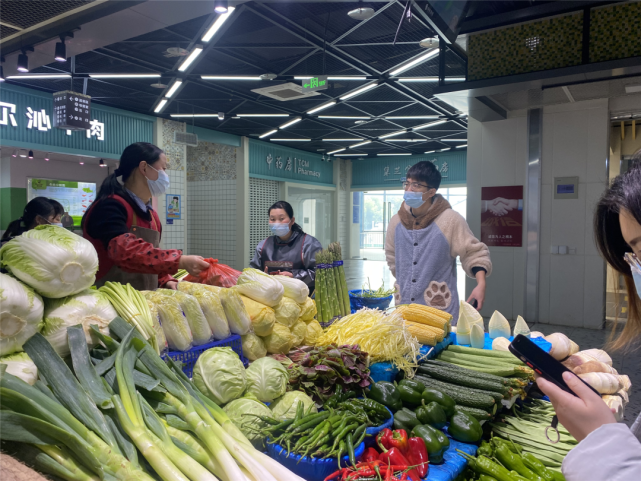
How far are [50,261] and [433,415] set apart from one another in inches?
57.5

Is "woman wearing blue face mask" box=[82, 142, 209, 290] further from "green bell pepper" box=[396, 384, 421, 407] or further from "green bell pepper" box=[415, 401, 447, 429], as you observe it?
"green bell pepper" box=[415, 401, 447, 429]

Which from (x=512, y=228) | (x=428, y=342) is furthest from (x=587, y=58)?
(x=428, y=342)

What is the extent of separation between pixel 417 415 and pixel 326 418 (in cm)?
42

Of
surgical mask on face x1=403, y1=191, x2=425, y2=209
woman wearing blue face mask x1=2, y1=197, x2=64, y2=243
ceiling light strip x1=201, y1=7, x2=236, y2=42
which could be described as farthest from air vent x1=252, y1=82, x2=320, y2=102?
surgical mask on face x1=403, y1=191, x2=425, y2=209

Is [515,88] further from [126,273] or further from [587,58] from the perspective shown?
[126,273]

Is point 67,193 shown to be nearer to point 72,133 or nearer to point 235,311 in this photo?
point 72,133

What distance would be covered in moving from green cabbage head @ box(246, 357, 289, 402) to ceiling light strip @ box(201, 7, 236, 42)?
4501 millimetres

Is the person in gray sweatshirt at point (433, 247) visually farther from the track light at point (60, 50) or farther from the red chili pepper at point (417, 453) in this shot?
the track light at point (60, 50)

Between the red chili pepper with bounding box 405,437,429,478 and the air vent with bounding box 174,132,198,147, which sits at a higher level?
the air vent with bounding box 174,132,198,147

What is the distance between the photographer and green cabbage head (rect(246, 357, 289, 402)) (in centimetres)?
164

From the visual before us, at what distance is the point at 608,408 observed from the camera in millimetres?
1062

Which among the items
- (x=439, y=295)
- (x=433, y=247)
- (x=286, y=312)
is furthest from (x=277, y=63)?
(x=286, y=312)

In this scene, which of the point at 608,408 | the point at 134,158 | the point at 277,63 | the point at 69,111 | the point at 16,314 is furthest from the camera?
the point at 277,63

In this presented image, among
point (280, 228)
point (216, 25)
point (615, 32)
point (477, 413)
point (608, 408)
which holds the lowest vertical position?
point (477, 413)
